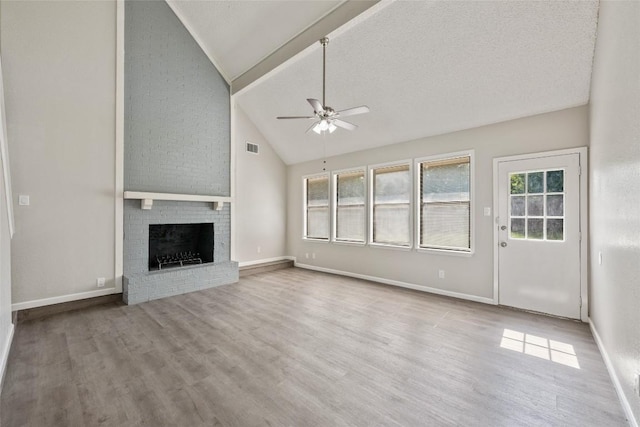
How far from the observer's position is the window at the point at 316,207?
632cm

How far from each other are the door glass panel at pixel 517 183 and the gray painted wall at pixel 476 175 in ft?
0.86

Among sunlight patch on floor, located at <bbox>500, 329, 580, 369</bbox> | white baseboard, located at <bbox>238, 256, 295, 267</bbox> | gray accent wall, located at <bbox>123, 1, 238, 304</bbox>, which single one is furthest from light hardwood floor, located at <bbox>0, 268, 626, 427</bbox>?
white baseboard, located at <bbox>238, 256, 295, 267</bbox>

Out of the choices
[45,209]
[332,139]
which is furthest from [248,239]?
[45,209]

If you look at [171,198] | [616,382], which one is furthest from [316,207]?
[616,382]

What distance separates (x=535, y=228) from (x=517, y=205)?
0.37 metres

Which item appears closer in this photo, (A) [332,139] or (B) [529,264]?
(B) [529,264]

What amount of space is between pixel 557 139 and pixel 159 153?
5.93m

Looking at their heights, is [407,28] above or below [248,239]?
above

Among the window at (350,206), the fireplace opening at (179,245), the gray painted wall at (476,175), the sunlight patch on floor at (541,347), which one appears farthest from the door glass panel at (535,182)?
the fireplace opening at (179,245)

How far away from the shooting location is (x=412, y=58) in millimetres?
3549

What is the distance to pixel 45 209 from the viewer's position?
142 inches

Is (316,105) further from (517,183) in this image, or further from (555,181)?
(555,181)

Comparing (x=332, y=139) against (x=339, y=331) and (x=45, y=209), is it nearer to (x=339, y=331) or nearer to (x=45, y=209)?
(x=339, y=331)

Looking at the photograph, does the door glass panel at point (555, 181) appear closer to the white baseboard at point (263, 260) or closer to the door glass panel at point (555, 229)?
the door glass panel at point (555, 229)
